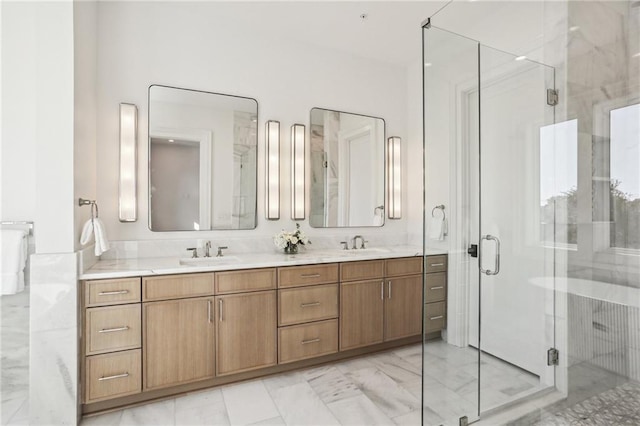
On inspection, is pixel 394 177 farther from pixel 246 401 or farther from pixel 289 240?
pixel 246 401

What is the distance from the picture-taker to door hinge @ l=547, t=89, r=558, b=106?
5.68 ft

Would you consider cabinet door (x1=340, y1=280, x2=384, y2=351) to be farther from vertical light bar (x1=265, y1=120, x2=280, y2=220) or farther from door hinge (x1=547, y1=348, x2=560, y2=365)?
door hinge (x1=547, y1=348, x2=560, y2=365)

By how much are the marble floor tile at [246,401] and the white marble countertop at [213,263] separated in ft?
2.76

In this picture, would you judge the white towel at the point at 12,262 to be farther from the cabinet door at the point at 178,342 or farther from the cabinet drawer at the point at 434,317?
the cabinet drawer at the point at 434,317

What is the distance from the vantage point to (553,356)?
1.81m

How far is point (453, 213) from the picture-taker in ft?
6.24

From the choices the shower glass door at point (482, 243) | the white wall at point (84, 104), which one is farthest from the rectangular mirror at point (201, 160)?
the shower glass door at point (482, 243)

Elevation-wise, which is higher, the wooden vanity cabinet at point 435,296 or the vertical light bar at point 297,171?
the vertical light bar at point 297,171

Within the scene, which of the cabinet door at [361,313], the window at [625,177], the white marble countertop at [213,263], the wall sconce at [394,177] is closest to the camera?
the window at [625,177]

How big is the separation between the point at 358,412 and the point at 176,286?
4.57 feet

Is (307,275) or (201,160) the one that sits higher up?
(201,160)

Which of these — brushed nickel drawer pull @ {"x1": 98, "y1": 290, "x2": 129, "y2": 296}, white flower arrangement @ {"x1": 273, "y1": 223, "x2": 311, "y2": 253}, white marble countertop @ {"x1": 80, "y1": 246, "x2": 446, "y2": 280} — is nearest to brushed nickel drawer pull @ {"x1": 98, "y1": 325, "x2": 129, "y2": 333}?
brushed nickel drawer pull @ {"x1": 98, "y1": 290, "x2": 129, "y2": 296}

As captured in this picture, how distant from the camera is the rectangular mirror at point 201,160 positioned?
2656 millimetres

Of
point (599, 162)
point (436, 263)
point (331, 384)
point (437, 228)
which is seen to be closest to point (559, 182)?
point (599, 162)
